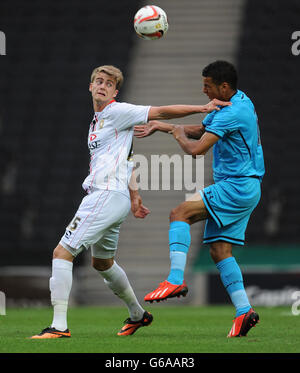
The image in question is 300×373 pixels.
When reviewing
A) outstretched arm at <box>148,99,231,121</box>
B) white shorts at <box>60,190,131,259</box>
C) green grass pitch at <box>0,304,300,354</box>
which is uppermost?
outstretched arm at <box>148,99,231,121</box>

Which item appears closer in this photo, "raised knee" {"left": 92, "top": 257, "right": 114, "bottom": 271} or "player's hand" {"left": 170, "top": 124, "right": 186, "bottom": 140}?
"player's hand" {"left": 170, "top": 124, "right": 186, "bottom": 140}

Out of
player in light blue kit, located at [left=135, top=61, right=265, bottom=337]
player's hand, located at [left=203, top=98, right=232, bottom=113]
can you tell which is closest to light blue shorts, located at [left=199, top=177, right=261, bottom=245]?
player in light blue kit, located at [left=135, top=61, right=265, bottom=337]

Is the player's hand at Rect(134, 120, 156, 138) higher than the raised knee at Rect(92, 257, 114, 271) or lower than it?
higher

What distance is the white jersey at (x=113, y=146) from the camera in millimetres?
6223

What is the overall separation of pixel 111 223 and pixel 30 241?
29.4ft

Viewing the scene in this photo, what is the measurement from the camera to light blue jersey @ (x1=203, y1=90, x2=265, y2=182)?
6.06 meters

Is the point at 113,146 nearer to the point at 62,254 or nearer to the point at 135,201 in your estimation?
the point at 135,201

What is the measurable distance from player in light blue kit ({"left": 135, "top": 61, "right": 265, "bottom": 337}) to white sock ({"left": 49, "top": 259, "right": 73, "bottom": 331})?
0.80 m

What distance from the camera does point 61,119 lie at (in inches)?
713

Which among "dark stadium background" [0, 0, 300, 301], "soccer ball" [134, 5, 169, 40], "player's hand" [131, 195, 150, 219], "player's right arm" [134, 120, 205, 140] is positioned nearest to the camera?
"player's right arm" [134, 120, 205, 140]

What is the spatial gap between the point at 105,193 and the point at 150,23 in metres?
1.60

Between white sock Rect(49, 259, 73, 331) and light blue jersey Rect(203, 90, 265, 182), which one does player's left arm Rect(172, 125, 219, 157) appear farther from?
white sock Rect(49, 259, 73, 331)
